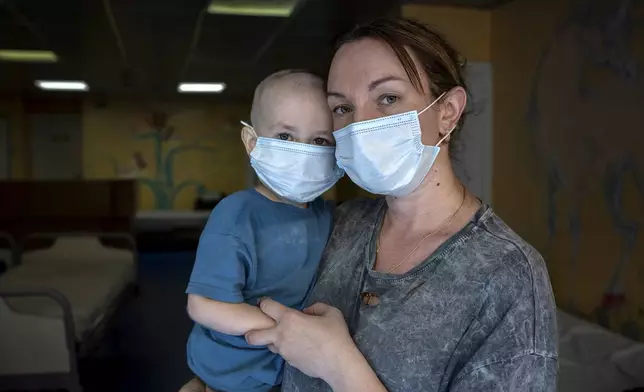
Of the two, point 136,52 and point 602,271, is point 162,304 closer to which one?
point 136,52

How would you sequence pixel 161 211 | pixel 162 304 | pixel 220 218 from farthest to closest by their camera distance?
1. pixel 161 211
2. pixel 162 304
3. pixel 220 218

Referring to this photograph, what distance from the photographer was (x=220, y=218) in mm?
1191

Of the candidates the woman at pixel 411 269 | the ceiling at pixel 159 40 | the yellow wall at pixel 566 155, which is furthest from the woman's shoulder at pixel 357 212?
the ceiling at pixel 159 40

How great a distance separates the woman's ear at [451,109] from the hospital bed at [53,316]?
116 inches

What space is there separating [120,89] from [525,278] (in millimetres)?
7860

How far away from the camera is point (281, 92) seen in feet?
4.05

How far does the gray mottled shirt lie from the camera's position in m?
0.82

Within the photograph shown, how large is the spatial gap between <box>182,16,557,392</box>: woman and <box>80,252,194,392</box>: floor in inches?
120

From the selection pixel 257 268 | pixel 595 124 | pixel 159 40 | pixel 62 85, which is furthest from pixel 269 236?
pixel 62 85

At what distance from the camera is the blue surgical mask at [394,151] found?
1036mm

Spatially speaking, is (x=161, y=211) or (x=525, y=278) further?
(x=161, y=211)

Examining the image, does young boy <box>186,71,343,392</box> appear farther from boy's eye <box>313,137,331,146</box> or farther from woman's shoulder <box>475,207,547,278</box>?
woman's shoulder <box>475,207,547,278</box>

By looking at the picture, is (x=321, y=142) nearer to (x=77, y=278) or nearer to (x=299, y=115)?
(x=299, y=115)

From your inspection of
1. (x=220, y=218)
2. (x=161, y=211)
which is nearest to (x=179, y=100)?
(x=161, y=211)
